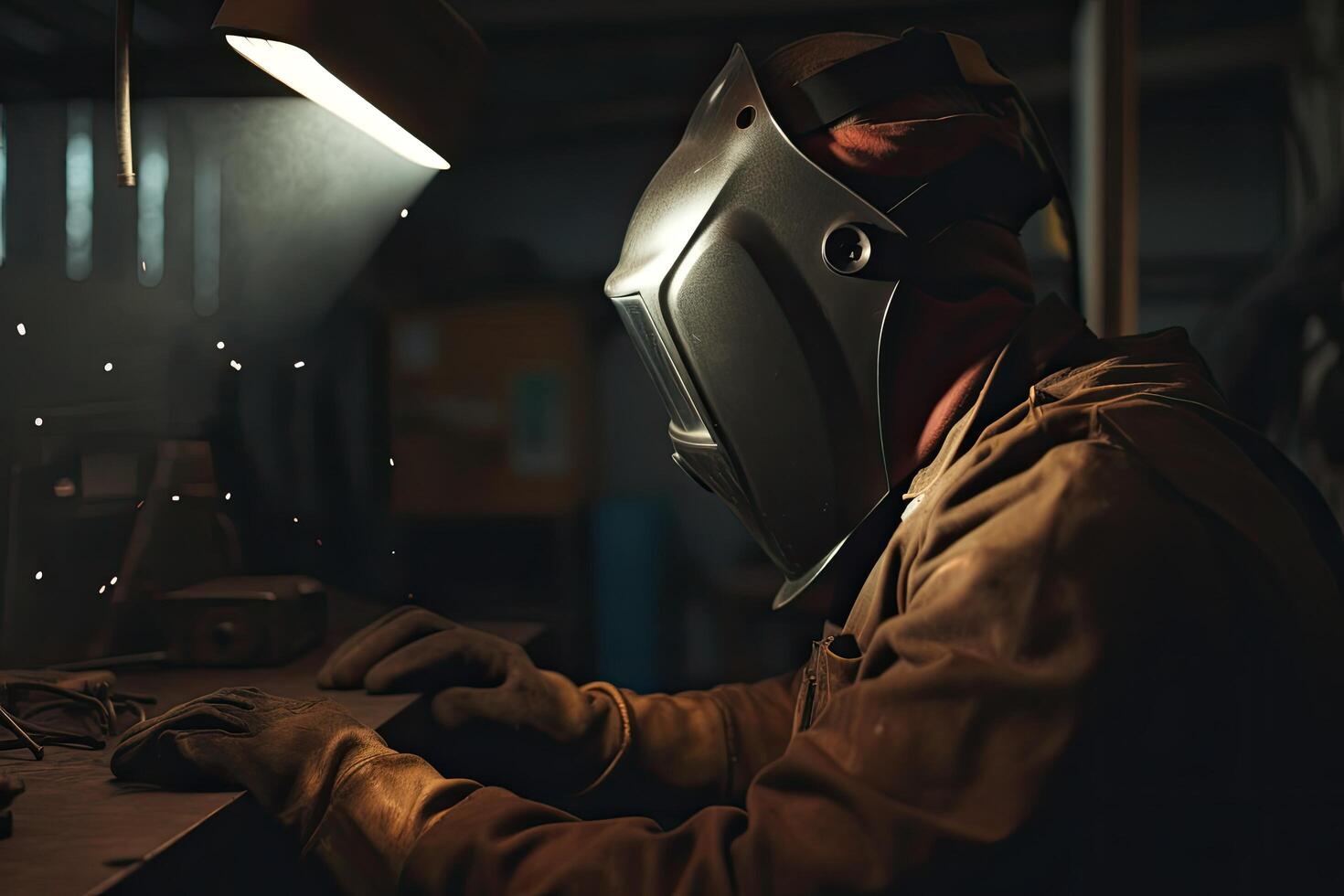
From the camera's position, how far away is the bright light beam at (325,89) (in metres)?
1.10

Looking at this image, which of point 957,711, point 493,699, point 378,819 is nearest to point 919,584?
point 957,711

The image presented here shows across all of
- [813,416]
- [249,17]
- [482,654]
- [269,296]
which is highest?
[249,17]

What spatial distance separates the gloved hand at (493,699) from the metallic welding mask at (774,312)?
40cm

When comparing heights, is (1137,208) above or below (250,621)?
above

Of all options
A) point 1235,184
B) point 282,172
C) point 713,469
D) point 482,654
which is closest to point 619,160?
point 282,172

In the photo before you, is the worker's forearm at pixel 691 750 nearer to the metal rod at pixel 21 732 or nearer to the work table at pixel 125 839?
the work table at pixel 125 839

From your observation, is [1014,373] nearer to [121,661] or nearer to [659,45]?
[659,45]

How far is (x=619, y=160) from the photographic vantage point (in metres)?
1.47

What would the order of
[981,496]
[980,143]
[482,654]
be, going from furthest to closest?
[482,654] < [980,143] < [981,496]

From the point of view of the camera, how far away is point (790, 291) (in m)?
0.96

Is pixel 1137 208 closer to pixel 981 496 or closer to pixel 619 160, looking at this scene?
pixel 619 160

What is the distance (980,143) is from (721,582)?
0.76m

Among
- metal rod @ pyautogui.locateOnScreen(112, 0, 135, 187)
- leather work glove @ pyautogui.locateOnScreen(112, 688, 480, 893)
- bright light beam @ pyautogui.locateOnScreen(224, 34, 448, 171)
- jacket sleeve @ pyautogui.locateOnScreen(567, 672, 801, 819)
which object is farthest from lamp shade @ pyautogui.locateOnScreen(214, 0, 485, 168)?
jacket sleeve @ pyautogui.locateOnScreen(567, 672, 801, 819)

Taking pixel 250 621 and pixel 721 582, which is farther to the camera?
pixel 721 582
